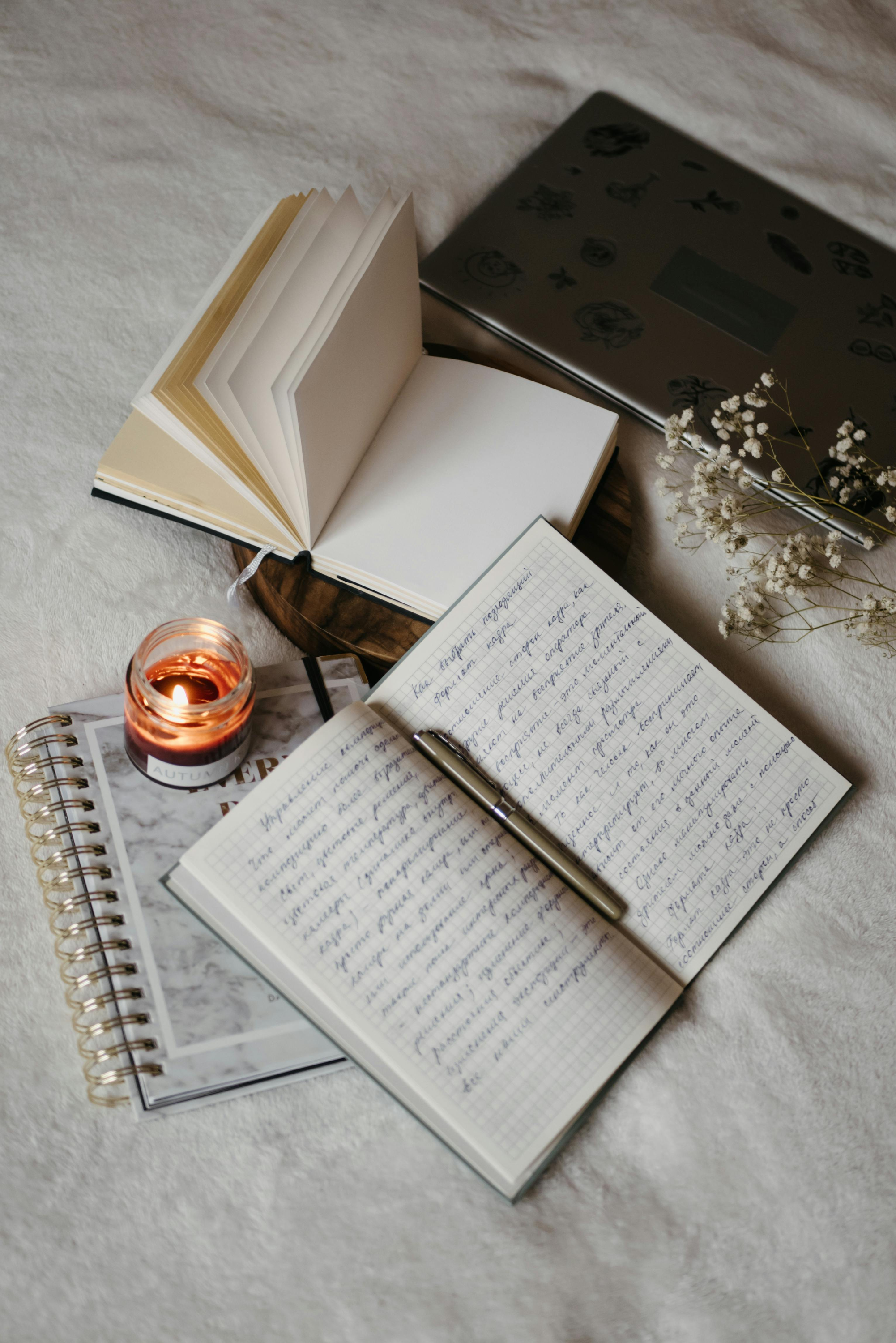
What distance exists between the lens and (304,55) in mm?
998

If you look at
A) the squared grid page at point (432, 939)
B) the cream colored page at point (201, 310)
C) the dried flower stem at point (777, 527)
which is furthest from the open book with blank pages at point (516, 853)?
the cream colored page at point (201, 310)

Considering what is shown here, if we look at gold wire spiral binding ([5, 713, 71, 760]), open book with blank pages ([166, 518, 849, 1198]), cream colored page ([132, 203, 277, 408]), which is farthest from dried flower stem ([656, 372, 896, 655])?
gold wire spiral binding ([5, 713, 71, 760])

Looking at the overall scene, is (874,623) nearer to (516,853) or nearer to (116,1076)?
(516,853)

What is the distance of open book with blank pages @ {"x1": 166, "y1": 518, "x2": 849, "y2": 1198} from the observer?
55cm

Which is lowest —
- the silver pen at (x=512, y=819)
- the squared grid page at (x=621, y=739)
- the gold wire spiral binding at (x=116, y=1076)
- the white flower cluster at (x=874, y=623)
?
the gold wire spiral binding at (x=116, y=1076)

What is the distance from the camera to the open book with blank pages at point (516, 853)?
0.55m

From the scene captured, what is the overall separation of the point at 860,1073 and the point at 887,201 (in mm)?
855

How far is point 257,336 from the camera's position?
62cm

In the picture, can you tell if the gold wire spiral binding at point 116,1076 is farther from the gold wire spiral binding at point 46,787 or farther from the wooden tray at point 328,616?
the wooden tray at point 328,616

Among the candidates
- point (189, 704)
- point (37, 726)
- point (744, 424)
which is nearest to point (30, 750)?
point (37, 726)

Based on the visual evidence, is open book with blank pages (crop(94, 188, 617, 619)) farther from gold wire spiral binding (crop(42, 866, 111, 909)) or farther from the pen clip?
gold wire spiral binding (crop(42, 866, 111, 909))

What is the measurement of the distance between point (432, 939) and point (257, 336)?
0.38m

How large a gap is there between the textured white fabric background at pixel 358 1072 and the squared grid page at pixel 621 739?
5 centimetres

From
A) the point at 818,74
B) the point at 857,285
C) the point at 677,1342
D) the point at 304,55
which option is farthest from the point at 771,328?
the point at 677,1342
